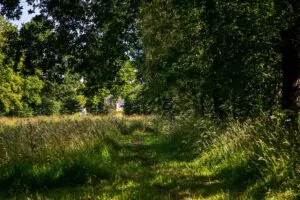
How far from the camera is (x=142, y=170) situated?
1054 centimetres

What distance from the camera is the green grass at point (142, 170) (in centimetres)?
728

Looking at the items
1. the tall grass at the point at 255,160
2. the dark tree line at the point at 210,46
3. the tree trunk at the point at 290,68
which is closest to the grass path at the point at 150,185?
the tall grass at the point at 255,160

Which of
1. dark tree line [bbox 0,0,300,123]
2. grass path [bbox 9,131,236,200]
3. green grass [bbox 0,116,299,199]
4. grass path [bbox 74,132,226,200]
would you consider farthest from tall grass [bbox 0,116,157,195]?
dark tree line [bbox 0,0,300,123]

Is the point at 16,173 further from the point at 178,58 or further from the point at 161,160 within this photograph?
the point at 178,58

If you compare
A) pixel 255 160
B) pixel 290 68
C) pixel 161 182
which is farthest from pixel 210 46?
pixel 161 182

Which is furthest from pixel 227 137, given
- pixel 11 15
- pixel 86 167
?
pixel 11 15

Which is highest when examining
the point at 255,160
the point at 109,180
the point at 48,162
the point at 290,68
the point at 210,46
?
the point at 210,46

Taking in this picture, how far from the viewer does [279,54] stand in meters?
11.0

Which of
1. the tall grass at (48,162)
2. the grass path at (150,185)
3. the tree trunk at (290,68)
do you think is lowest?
the grass path at (150,185)

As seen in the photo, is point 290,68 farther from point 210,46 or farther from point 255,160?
point 255,160

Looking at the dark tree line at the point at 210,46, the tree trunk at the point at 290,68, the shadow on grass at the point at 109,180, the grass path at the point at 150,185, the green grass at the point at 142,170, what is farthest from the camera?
the tree trunk at the point at 290,68

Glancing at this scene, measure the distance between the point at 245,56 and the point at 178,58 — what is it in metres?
4.25

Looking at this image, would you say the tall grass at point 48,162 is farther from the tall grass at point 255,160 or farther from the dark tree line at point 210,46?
the tall grass at point 255,160

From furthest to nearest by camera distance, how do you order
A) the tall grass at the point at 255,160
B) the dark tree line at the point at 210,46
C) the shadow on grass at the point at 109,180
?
1. the dark tree line at the point at 210,46
2. the shadow on grass at the point at 109,180
3. the tall grass at the point at 255,160
